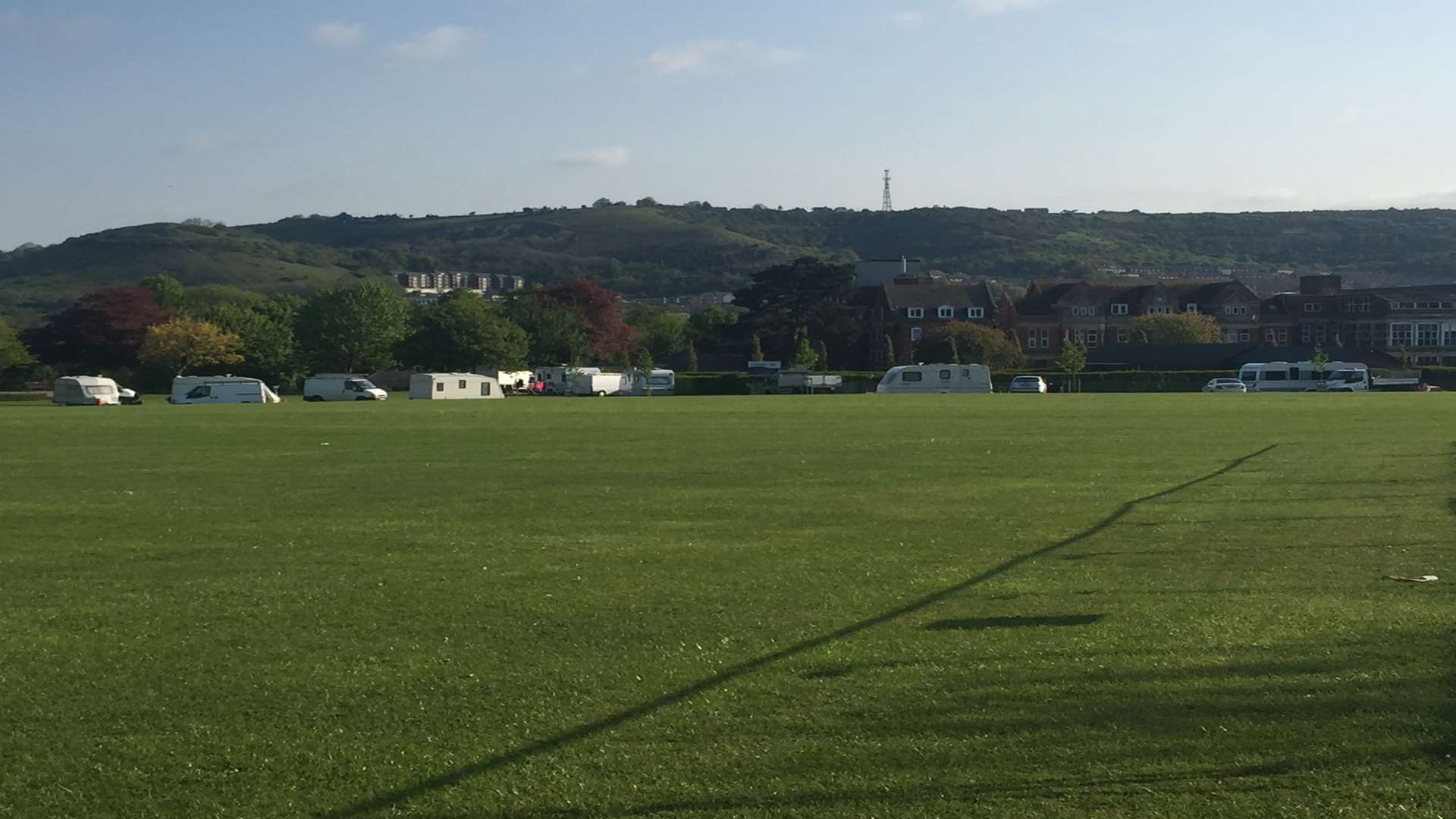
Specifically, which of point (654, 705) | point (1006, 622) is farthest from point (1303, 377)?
point (654, 705)

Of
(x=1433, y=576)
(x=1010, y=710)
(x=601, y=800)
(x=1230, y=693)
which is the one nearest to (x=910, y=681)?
(x=1010, y=710)

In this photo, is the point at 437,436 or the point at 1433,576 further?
the point at 437,436

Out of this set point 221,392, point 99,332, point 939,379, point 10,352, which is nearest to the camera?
point 221,392

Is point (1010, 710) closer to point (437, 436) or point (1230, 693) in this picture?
point (1230, 693)

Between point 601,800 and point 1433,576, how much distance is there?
795 centimetres

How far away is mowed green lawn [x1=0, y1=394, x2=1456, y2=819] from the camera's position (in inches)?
254

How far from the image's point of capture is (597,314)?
146625 mm

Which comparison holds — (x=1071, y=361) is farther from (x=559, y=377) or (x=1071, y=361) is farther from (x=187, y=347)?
(x=187, y=347)

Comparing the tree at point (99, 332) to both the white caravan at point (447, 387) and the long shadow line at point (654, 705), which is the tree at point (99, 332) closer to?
the white caravan at point (447, 387)

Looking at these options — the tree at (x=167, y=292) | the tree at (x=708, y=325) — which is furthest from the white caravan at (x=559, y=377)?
the tree at (x=167, y=292)

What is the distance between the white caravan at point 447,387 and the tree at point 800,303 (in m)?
46.9

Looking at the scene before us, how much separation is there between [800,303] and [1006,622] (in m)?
133

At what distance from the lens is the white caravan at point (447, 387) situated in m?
89.9

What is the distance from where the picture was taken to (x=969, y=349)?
4911 inches
